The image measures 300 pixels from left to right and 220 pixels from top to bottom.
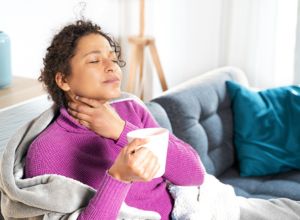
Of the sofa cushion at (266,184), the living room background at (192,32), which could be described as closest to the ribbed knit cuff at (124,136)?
the sofa cushion at (266,184)

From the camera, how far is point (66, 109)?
1.33 meters

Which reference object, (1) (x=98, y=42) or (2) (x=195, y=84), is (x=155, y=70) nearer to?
(2) (x=195, y=84)

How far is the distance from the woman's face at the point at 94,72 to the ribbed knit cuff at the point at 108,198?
28cm

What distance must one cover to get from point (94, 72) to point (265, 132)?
1.19m

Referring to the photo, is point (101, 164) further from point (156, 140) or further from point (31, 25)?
point (31, 25)

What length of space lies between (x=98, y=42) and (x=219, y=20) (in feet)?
6.39

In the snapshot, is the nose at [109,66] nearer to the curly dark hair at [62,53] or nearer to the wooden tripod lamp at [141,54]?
the curly dark hair at [62,53]

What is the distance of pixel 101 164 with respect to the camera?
4.25 feet

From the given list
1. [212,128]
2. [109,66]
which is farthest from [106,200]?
[212,128]

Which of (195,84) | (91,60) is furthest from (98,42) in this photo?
(195,84)

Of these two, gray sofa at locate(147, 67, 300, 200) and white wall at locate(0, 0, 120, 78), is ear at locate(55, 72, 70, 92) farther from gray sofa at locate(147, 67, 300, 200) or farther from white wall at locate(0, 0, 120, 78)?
white wall at locate(0, 0, 120, 78)

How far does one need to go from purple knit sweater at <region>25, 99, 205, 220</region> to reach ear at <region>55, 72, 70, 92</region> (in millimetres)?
62

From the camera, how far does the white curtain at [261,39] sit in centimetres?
285

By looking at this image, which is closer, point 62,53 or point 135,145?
point 135,145
